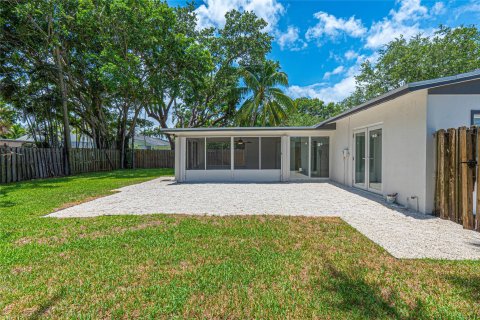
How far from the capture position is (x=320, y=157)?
11.7 m

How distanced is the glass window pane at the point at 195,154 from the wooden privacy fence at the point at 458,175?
346 inches

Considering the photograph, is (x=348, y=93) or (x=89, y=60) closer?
(x=89, y=60)

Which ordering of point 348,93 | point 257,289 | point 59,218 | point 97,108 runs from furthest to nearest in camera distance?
point 348,93 → point 97,108 → point 59,218 → point 257,289

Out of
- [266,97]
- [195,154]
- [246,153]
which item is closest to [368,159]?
[246,153]

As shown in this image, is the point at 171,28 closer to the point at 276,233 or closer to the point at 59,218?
the point at 59,218

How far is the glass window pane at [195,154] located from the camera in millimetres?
11625

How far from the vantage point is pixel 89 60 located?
1509cm

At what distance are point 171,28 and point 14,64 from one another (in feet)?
29.9

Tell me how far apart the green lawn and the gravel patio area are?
1.59ft

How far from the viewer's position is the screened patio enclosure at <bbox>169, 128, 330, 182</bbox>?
11484mm

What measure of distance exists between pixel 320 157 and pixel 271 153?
235 centimetres

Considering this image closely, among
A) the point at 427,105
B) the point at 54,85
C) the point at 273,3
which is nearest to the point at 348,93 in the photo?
the point at 273,3

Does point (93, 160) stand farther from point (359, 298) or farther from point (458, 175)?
point (458, 175)

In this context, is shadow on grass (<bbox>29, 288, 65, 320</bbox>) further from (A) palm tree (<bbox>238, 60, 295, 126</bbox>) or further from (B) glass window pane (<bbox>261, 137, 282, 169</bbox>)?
(A) palm tree (<bbox>238, 60, 295, 126</bbox>)
